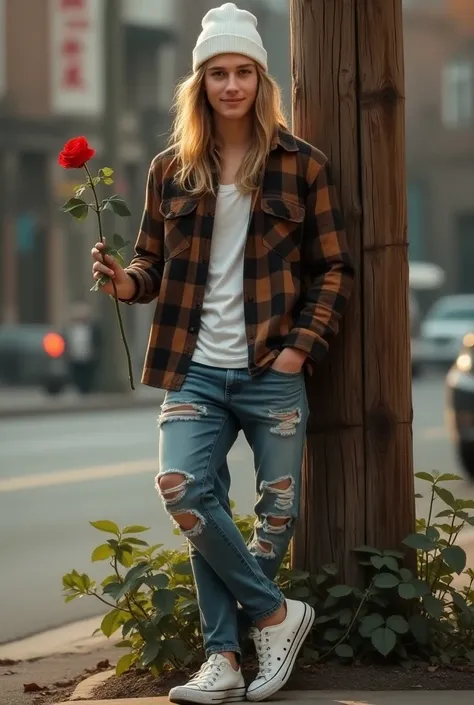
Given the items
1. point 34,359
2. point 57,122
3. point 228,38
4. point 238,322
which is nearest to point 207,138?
point 228,38

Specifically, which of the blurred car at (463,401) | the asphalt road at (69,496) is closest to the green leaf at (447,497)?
the asphalt road at (69,496)

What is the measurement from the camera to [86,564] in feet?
28.0

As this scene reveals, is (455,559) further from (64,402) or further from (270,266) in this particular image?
(64,402)

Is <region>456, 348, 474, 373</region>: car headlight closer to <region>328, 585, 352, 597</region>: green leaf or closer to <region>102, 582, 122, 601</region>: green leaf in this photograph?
<region>328, 585, 352, 597</region>: green leaf

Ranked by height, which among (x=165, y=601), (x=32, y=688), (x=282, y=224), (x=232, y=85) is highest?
(x=232, y=85)

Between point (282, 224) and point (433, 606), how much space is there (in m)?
1.13

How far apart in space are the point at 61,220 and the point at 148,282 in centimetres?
3517

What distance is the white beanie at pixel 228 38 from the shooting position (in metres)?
4.40

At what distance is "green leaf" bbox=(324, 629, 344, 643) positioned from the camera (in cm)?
465

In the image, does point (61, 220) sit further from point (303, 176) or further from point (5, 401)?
point (303, 176)

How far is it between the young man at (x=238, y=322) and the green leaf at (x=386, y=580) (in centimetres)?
22

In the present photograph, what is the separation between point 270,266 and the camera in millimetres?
4406

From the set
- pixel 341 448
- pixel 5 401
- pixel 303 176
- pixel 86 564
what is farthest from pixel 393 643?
pixel 5 401

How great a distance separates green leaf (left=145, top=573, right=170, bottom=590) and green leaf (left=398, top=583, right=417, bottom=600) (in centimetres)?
64
